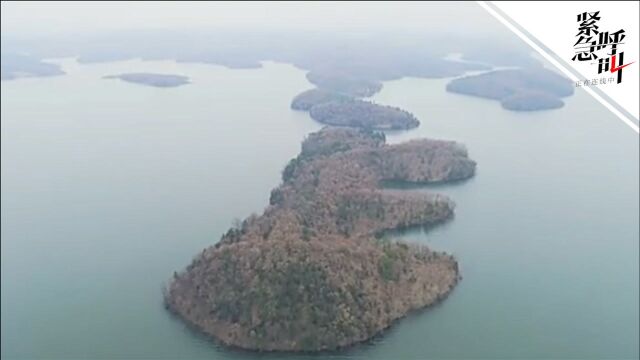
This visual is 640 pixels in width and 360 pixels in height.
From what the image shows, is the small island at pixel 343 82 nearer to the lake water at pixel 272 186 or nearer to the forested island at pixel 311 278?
the lake water at pixel 272 186

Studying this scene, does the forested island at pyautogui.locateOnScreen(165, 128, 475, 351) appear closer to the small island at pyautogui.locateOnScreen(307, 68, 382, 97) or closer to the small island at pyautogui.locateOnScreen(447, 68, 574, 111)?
the small island at pyautogui.locateOnScreen(447, 68, 574, 111)

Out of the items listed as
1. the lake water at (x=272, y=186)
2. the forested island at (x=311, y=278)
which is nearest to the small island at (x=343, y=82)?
the lake water at (x=272, y=186)

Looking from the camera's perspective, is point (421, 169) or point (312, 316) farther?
point (421, 169)

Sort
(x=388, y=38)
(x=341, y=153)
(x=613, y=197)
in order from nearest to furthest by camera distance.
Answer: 1. (x=613, y=197)
2. (x=341, y=153)
3. (x=388, y=38)

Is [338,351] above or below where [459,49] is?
below

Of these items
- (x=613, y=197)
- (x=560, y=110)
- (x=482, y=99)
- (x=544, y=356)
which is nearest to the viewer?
(x=544, y=356)

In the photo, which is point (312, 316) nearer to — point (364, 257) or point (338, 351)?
point (338, 351)

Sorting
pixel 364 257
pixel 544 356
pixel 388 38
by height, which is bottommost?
pixel 544 356

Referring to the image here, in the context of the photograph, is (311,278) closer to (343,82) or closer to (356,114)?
(356,114)

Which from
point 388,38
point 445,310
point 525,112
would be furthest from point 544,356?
point 388,38
